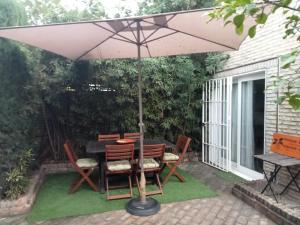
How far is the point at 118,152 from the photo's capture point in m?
4.28

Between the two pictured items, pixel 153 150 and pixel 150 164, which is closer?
pixel 153 150

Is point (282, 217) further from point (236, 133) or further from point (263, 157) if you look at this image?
point (236, 133)

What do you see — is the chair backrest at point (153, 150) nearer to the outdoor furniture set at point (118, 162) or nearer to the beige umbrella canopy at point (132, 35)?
the outdoor furniture set at point (118, 162)

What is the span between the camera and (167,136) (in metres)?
6.80

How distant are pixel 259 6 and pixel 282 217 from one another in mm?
3118

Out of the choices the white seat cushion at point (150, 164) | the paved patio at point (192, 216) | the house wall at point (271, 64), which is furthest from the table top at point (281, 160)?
the white seat cushion at point (150, 164)

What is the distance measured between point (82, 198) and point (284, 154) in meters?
3.41

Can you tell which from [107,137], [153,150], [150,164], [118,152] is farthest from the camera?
[107,137]

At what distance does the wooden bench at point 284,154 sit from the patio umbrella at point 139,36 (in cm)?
166

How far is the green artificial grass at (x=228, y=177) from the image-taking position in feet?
17.4

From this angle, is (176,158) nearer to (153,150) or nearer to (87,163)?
(153,150)

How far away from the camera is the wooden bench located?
3.75 m

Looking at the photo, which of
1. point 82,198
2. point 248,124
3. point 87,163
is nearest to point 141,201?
point 82,198

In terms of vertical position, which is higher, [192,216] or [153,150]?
[153,150]
